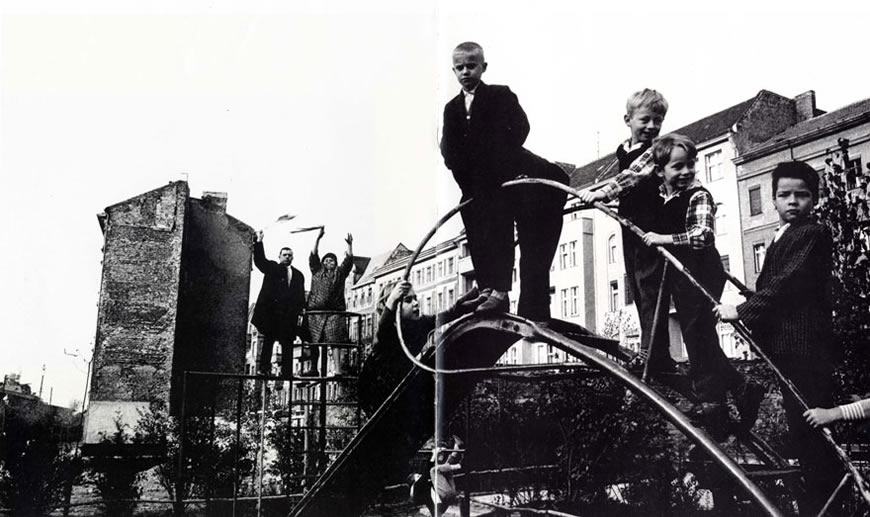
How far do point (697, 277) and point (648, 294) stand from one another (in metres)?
0.22

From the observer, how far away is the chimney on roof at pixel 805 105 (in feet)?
8.51

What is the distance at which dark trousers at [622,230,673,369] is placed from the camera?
104 inches

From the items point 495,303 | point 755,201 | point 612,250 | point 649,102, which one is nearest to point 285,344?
point 495,303

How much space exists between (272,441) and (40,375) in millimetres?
2546

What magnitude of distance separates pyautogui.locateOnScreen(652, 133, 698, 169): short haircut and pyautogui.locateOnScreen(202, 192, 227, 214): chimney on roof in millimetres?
3760

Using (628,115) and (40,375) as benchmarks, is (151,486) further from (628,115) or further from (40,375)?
(628,115)

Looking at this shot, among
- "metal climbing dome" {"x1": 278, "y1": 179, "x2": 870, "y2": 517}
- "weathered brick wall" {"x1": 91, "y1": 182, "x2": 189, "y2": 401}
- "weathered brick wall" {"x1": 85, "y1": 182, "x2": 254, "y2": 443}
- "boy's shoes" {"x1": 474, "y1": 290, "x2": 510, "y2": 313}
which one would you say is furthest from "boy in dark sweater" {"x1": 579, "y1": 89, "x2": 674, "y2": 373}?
"weathered brick wall" {"x1": 91, "y1": 182, "x2": 189, "y2": 401}

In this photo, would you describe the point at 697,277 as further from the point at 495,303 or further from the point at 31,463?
the point at 31,463

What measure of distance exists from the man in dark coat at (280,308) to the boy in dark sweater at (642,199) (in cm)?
338

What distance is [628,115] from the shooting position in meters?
2.82

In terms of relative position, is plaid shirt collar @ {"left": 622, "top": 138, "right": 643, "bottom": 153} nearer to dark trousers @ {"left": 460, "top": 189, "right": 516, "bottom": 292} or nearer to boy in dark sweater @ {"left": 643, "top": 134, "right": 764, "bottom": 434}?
boy in dark sweater @ {"left": 643, "top": 134, "right": 764, "bottom": 434}

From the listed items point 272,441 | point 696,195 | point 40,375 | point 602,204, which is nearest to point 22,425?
point 40,375

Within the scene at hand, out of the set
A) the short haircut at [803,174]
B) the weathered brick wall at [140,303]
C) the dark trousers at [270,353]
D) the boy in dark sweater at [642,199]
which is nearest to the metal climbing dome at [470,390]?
the boy in dark sweater at [642,199]

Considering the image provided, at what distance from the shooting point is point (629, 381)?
250 cm
